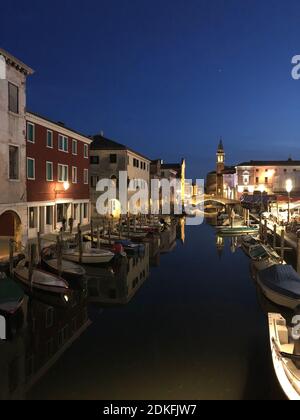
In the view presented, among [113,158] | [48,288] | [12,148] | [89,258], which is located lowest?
[48,288]

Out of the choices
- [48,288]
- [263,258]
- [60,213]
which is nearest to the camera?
[48,288]

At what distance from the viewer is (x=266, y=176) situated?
346 feet

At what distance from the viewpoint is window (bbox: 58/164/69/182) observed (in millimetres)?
35594

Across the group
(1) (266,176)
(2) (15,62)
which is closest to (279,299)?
(2) (15,62)

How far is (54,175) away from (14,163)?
7.49 metres

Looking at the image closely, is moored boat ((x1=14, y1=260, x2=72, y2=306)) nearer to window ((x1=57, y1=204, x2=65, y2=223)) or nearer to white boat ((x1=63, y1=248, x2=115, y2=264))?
white boat ((x1=63, y1=248, x2=115, y2=264))

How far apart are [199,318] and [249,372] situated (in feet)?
19.0

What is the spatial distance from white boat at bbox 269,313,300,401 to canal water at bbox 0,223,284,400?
1281mm

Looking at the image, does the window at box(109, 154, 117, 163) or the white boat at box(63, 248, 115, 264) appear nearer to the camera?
the white boat at box(63, 248, 115, 264)

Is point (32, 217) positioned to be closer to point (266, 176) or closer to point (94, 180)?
point (94, 180)

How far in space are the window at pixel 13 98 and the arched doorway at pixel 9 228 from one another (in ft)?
21.3

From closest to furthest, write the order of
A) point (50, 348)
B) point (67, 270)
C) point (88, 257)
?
point (50, 348)
point (67, 270)
point (88, 257)

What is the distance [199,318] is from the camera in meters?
→ 18.6

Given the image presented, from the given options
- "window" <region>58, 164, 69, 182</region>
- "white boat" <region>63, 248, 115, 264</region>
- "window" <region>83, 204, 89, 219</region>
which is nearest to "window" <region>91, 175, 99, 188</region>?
"window" <region>83, 204, 89, 219</region>
